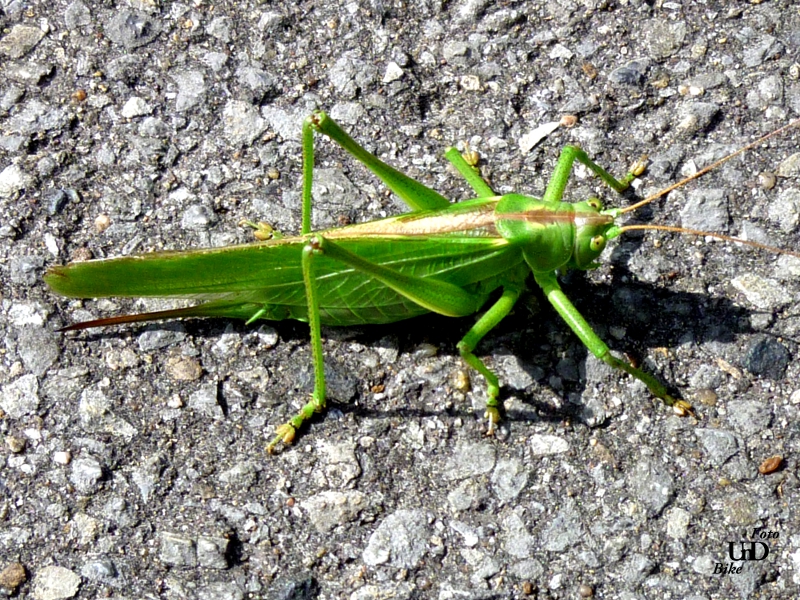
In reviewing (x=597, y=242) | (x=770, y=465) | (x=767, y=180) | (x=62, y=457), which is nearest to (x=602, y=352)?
(x=597, y=242)

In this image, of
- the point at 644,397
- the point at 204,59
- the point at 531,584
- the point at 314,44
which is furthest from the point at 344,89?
the point at 531,584

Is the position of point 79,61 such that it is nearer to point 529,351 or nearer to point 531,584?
point 529,351

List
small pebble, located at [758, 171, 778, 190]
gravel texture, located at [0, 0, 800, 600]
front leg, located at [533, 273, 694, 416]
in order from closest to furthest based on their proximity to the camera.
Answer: gravel texture, located at [0, 0, 800, 600] → front leg, located at [533, 273, 694, 416] → small pebble, located at [758, 171, 778, 190]

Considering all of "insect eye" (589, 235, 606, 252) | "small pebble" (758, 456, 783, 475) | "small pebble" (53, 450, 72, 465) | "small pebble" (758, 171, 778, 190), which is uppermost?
"small pebble" (758, 171, 778, 190)

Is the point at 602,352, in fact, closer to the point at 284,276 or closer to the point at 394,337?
the point at 394,337

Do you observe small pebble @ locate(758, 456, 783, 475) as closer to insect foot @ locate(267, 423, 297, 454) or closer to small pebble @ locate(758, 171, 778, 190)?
small pebble @ locate(758, 171, 778, 190)

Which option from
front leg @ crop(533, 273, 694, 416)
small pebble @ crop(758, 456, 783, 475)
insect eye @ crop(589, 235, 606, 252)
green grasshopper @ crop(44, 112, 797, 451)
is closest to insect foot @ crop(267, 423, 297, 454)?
green grasshopper @ crop(44, 112, 797, 451)
